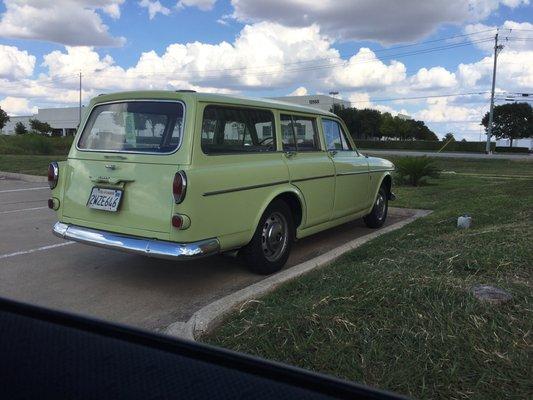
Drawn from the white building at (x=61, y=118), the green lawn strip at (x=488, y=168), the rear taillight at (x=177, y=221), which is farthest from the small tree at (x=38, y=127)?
the rear taillight at (x=177, y=221)

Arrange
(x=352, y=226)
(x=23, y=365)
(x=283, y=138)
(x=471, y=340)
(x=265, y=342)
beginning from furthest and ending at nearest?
(x=352, y=226), (x=283, y=138), (x=265, y=342), (x=471, y=340), (x=23, y=365)

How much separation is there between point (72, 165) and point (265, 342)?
9.66ft

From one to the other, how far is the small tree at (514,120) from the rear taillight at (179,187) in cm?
7561

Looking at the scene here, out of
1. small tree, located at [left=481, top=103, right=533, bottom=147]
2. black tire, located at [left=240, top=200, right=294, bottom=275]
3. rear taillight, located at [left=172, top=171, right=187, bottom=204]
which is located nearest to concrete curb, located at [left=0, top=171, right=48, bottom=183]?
black tire, located at [left=240, top=200, right=294, bottom=275]

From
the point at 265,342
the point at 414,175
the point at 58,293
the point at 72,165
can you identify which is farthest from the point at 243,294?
the point at 414,175

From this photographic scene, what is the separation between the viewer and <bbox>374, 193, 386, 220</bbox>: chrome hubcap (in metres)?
7.98

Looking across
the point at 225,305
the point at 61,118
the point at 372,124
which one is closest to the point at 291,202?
the point at 225,305

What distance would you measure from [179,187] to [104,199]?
895mm

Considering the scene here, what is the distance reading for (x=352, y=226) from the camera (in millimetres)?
8258

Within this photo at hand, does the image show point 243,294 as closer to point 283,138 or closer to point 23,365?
point 283,138

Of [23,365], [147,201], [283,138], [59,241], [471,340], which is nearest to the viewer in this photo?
[23,365]

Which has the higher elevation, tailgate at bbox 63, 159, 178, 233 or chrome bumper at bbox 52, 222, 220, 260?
tailgate at bbox 63, 159, 178, 233

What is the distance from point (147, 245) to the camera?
4.57m

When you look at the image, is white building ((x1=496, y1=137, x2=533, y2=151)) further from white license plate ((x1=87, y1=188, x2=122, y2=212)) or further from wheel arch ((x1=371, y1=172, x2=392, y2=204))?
white license plate ((x1=87, y1=188, x2=122, y2=212))
